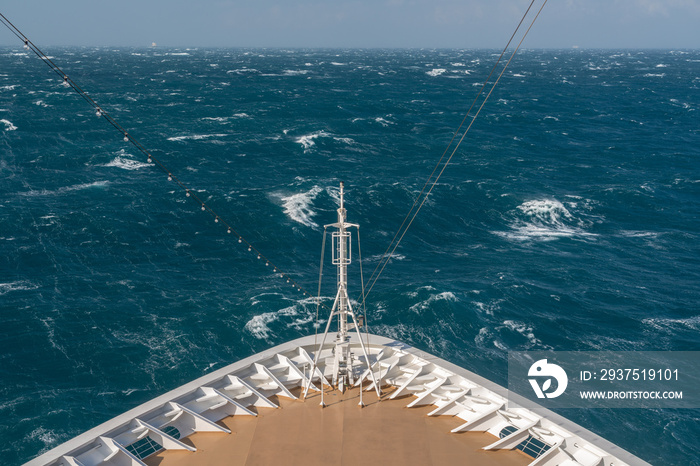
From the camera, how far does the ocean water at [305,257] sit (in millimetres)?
52000

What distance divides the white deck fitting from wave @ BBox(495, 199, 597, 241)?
5218 centimetres

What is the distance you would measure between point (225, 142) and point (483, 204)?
6662 cm

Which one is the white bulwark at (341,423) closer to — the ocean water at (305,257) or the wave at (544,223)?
the ocean water at (305,257)

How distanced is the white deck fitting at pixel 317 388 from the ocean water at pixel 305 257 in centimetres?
1950

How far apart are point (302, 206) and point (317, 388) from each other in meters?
58.3

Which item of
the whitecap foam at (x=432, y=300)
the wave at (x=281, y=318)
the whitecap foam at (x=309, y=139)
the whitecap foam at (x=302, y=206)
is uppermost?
the whitecap foam at (x=309, y=139)

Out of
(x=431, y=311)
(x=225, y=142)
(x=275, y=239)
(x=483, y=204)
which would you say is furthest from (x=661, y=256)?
(x=225, y=142)

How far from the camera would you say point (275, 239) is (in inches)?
3083

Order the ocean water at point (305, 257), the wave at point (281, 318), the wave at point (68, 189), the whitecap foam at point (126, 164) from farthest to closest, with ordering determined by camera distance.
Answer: the whitecap foam at point (126, 164), the wave at point (68, 189), the wave at point (281, 318), the ocean water at point (305, 257)

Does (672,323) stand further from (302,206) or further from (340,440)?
(302,206)

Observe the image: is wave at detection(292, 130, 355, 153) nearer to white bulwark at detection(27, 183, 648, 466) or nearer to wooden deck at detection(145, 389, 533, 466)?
white bulwark at detection(27, 183, 648, 466)

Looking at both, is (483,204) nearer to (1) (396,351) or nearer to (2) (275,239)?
(2) (275,239)

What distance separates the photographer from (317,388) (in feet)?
107

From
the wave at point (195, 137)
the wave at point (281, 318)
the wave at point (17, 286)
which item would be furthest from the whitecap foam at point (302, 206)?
the wave at point (195, 137)
